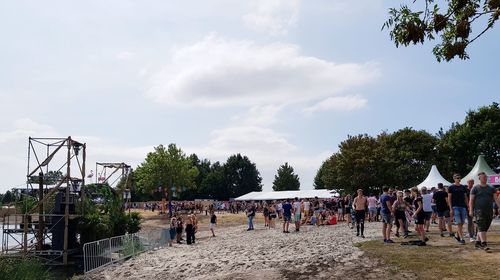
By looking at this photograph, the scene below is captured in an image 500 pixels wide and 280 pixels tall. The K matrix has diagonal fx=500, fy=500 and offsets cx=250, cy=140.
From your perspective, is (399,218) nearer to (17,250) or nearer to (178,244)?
(178,244)

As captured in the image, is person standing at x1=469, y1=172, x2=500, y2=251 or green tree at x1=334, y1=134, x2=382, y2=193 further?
green tree at x1=334, y1=134, x2=382, y2=193

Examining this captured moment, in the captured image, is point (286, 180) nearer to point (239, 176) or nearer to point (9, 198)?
point (239, 176)

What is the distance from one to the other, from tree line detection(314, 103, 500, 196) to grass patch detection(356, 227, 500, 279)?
126ft

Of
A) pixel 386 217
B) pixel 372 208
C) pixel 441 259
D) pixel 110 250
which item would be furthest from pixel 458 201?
pixel 110 250

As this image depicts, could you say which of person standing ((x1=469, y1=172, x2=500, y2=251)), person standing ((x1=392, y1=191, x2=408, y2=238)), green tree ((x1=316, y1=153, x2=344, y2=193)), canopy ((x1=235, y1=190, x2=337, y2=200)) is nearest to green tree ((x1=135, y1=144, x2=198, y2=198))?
canopy ((x1=235, y1=190, x2=337, y2=200))

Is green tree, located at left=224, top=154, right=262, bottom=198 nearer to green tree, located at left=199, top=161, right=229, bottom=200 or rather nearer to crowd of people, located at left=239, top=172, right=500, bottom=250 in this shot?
green tree, located at left=199, top=161, right=229, bottom=200

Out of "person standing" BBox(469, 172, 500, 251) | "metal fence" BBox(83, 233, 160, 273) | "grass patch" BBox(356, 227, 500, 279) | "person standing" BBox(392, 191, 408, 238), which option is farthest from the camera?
"metal fence" BBox(83, 233, 160, 273)

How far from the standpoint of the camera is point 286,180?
109 meters

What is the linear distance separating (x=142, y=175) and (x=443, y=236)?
56.4m

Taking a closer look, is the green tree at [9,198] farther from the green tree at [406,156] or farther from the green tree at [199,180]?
the green tree at [199,180]

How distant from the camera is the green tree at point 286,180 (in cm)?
10831

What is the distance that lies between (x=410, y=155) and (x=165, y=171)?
3096 cm

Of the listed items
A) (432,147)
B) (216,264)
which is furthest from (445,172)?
(216,264)

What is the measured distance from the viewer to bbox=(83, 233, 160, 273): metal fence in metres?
19.5
